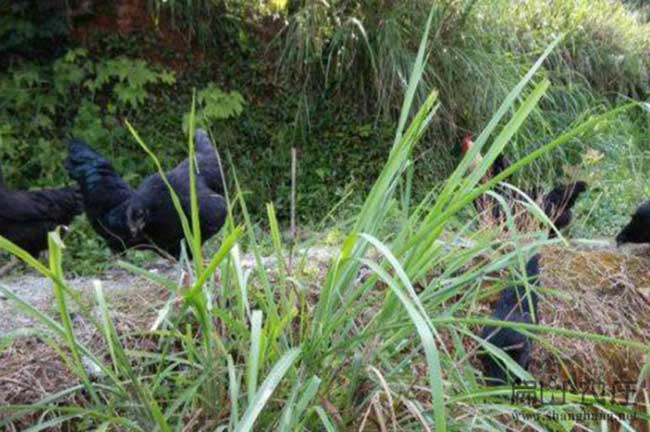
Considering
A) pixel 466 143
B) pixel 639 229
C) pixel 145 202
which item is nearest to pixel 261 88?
pixel 466 143

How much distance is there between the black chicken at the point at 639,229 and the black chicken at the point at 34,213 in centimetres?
314

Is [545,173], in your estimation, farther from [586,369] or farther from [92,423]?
[92,423]

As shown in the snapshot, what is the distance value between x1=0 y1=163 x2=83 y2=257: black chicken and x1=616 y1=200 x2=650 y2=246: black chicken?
3.14 metres

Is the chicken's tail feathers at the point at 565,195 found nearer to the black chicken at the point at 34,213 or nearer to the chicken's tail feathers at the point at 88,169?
the chicken's tail feathers at the point at 88,169

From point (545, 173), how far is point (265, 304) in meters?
5.37

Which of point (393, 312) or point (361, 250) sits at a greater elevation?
point (361, 250)

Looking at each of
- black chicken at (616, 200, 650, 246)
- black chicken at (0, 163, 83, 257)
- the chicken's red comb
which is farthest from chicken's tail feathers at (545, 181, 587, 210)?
black chicken at (0, 163, 83, 257)

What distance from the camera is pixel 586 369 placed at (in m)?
3.48

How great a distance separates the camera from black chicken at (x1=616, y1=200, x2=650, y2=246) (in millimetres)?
5027

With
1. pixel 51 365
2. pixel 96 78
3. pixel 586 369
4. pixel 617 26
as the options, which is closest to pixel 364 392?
pixel 51 365

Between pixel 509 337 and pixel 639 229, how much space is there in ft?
7.55

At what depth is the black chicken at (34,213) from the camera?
4660 mm

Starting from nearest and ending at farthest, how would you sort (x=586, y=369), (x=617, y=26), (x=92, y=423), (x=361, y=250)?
(x=361, y=250) → (x=92, y=423) → (x=586, y=369) → (x=617, y=26)

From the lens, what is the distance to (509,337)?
3109 millimetres
